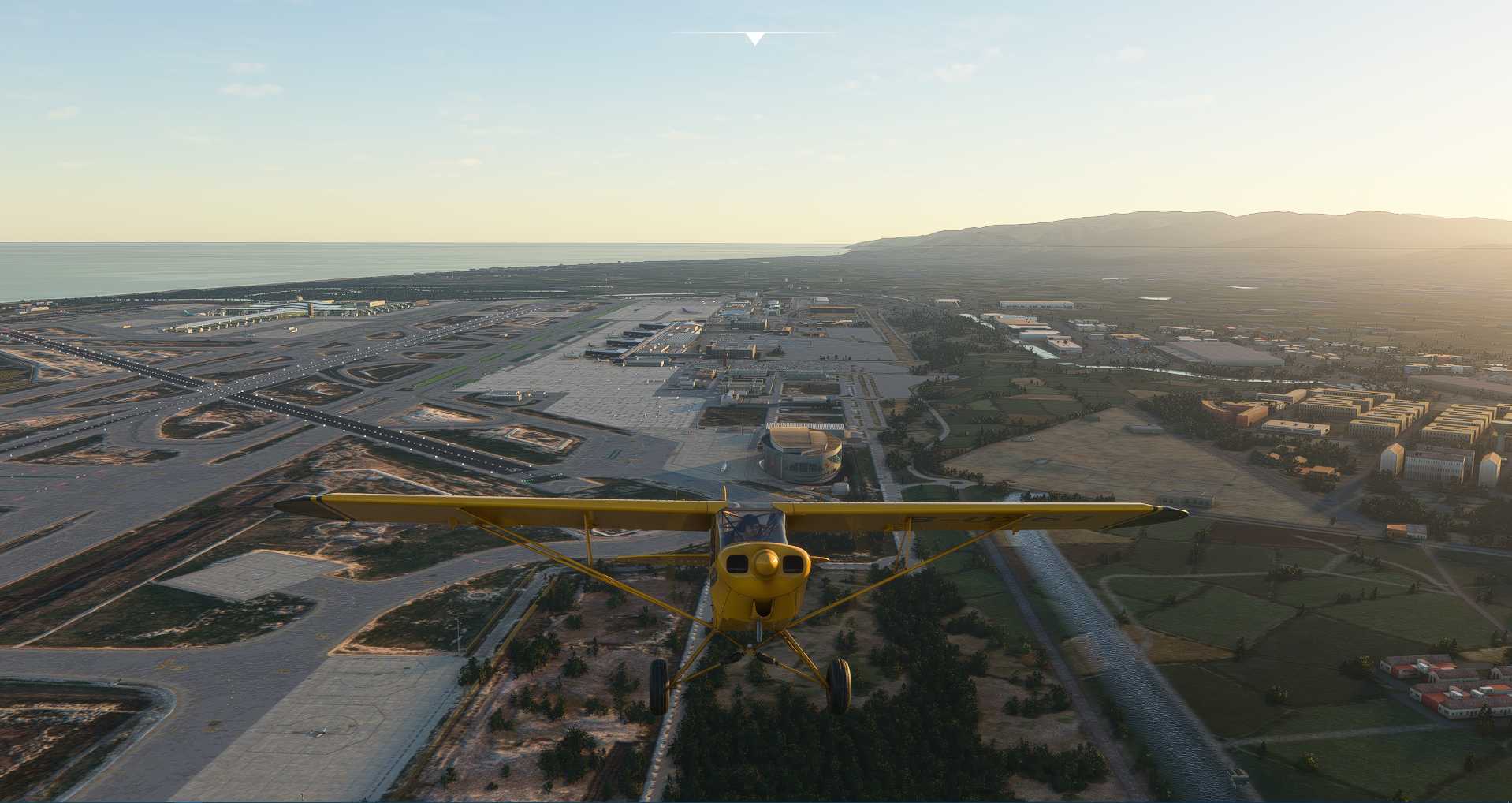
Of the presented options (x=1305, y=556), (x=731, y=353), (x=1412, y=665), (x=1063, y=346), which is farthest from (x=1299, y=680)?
(x=1063, y=346)

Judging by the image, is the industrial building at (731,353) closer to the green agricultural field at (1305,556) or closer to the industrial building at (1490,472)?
the green agricultural field at (1305,556)

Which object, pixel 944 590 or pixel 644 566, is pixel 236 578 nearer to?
pixel 644 566

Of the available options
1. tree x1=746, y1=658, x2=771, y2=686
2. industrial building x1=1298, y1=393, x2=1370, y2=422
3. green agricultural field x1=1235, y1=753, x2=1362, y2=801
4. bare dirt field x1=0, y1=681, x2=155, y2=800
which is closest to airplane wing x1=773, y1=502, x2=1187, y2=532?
green agricultural field x1=1235, y1=753, x2=1362, y2=801

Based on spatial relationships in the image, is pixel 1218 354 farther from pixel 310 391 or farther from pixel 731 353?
pixel 310 391

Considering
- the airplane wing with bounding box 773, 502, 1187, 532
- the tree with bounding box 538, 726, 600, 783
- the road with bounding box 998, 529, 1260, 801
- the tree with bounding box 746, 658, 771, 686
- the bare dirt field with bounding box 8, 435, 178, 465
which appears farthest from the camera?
the bare dirt field with bounding box 8, 435, 178, 465

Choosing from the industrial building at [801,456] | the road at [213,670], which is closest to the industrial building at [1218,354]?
the industrial building at [801,456]

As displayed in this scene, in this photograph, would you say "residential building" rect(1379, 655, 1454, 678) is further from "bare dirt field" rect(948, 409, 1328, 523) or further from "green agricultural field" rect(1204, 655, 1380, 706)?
"bare dirt field" rect(948, 409, 1328, 523)

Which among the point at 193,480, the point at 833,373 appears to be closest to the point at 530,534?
the point at 193,480
